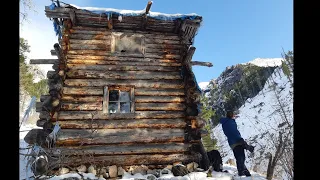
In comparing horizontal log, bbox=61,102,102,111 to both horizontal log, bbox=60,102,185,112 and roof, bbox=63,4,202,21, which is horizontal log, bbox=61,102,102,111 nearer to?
horizontal log, bbox=60,102,185,112

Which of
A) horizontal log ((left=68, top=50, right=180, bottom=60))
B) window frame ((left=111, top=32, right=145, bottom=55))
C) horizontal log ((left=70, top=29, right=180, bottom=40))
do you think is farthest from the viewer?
window frame ((left=111, top=32, right=145, bottom=55))

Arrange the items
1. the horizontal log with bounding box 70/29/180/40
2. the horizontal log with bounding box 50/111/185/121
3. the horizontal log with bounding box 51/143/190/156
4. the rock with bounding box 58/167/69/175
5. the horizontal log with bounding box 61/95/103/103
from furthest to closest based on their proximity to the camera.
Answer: the horizontal log with bounding box 70/29/180/40, the horizontal log with bounding box 61/95/103/103, the horizontal log with bounding box 50/111/185/121, the horizontal log with bounding box 51/143/190/156, the rock with bounding box 58/167/69/175

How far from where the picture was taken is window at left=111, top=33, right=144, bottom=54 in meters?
9.54

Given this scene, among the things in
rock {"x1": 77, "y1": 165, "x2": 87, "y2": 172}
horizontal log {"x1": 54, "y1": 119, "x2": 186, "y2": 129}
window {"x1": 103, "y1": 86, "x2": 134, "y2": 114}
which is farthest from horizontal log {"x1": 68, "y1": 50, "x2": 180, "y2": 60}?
rock {"x1": 77, "y1": 165, "x2": 87, "y2": 172}

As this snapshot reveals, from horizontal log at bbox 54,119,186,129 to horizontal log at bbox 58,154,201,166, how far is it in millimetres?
941

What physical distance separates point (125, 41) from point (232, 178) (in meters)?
5.98

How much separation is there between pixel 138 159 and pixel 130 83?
8.40 ft

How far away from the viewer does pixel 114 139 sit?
8078mm

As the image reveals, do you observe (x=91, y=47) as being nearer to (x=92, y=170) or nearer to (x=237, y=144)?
(x=92, y=170)

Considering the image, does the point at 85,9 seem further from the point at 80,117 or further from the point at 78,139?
the point at 78,139

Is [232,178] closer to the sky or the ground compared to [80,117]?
closer to the ground
